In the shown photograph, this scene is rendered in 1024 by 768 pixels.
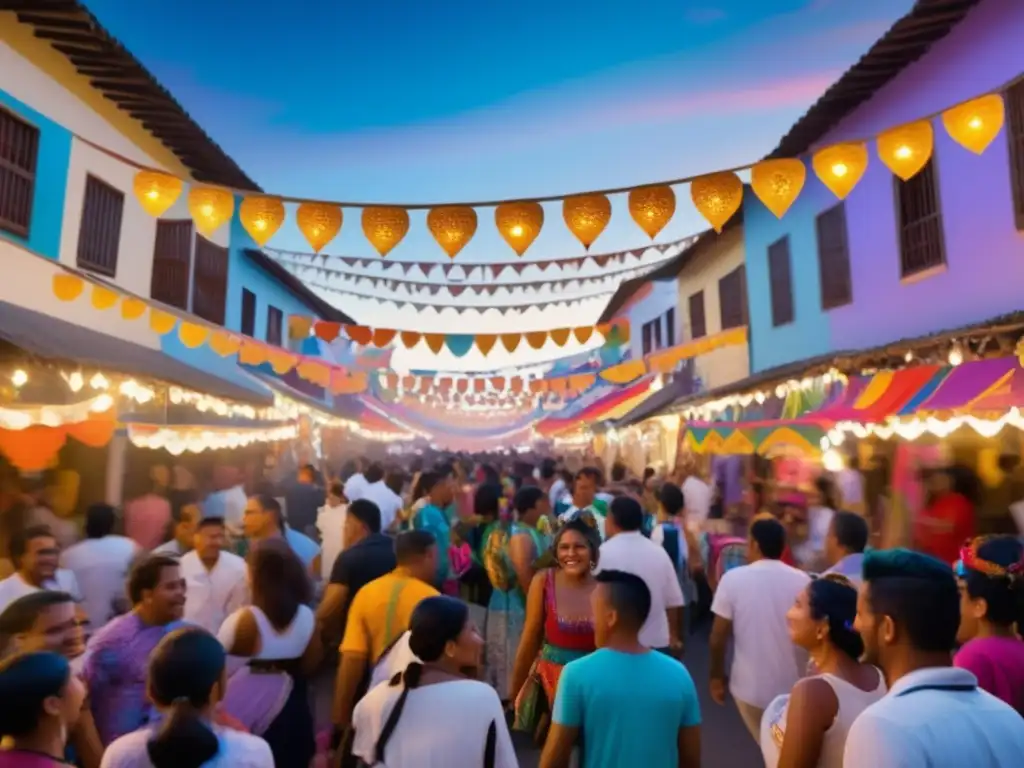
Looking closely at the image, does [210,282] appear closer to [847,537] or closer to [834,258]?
[834,258]

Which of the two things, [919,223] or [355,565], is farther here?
[919,223]

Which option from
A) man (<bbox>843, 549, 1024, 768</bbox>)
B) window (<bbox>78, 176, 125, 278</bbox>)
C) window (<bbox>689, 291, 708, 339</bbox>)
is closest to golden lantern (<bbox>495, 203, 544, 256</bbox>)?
man (<bbox>843, 549, 1024, 768</bbox>)

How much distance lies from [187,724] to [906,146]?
6247 mm

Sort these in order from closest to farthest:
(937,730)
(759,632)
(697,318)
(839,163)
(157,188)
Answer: (937,730)
(759,632)
(839,163)
(157,188)
(697,318)

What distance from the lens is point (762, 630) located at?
13.2 ft

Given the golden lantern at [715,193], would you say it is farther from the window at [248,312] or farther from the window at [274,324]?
the window at [274,324]

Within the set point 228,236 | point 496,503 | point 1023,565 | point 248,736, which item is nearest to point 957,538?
point 1023,565

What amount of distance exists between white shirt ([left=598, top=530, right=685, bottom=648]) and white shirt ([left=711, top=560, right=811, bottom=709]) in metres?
0.66

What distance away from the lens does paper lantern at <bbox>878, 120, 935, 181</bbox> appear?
5.59 m

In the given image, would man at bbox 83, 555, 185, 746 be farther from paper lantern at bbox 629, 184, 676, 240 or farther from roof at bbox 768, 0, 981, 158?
roof at bbox 768, 0, 981, 158

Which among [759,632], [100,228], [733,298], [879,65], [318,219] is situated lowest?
[759,632]

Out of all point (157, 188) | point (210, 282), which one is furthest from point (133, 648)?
point (210, 282)

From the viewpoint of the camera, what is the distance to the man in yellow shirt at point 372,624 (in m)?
3.55

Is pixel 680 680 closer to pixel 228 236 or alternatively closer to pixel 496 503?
pixel 496 503
